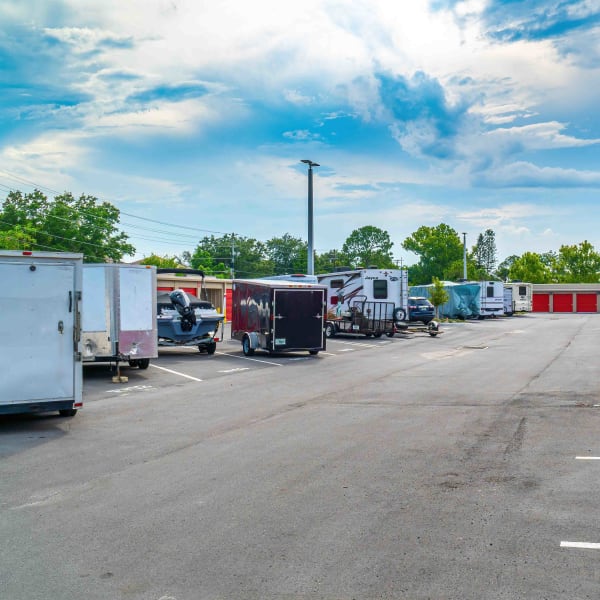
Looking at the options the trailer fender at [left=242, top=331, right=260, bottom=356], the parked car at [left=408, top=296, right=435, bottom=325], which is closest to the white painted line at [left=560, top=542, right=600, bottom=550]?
the trailer fender at [left=242, top=331, right=260, bottom=356]

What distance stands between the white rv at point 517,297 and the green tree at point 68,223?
116 feet

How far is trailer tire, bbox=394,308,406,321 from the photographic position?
3197cm

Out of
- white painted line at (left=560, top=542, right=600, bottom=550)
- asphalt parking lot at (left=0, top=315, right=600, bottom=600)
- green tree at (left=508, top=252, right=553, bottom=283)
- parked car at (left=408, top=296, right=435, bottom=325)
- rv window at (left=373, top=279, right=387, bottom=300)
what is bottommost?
asphalt parking lot at (left=0, top=315, right=600, bottom=600)

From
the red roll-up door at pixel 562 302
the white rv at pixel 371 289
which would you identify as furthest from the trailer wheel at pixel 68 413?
the red roll-up door at pixel 562 302

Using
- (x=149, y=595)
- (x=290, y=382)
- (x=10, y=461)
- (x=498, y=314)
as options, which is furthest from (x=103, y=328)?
(x=498, y=314)

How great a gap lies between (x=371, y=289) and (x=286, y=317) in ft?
32.5

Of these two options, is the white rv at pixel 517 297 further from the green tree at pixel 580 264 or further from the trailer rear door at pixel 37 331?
the trailer rear door at pixel 37 331

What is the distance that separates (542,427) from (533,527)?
459 centimetres

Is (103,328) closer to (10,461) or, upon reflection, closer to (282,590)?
(10,461)

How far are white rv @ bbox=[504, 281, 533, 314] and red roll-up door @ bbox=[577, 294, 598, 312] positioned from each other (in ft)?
58.6

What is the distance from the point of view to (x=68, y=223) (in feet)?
208

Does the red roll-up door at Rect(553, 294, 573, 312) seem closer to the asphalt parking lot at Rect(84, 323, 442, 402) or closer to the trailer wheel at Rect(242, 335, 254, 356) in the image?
the asphalt parking lot at Rect(84, 323, 442, 402)

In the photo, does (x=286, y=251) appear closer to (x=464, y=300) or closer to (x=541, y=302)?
(x=541, y=302)

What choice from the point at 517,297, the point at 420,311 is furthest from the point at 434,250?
the point at 420,311
